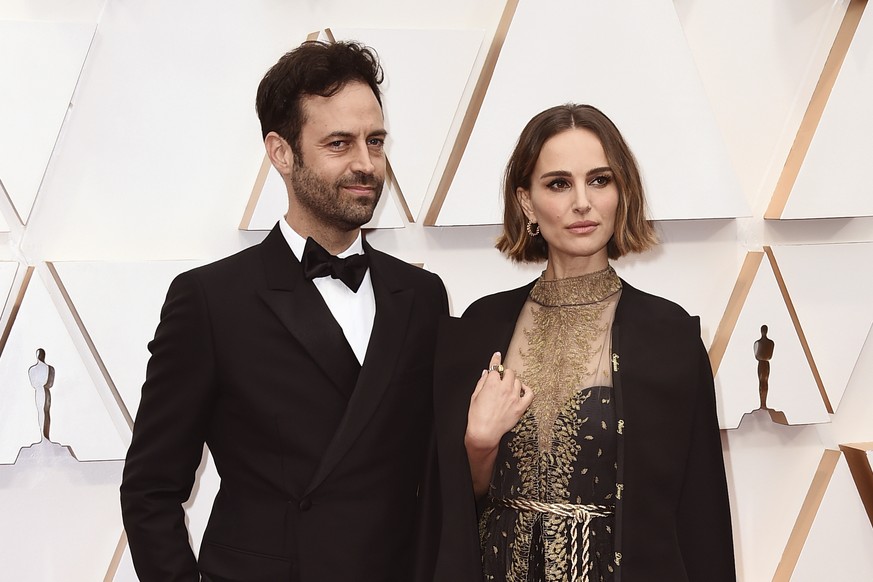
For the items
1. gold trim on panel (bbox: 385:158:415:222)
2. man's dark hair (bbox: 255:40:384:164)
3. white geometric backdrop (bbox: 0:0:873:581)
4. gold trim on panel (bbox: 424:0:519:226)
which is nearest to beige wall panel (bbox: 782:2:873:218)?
white geometric backdrop (bbox: 0:0:873:581)

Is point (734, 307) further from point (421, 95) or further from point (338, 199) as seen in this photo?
point (338, 199)

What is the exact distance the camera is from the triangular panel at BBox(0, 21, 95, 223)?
2.19 metres

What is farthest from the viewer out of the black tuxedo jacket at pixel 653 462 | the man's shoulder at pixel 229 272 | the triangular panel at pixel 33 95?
the triangular panel at pixel 33 95

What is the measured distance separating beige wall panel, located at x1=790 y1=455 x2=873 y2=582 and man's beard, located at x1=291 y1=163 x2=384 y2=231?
184 cm

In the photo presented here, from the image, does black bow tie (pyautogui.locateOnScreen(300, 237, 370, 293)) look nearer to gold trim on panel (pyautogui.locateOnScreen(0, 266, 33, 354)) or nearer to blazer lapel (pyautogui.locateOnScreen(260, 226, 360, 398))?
blazer lapel (pyautogui.locateOnScreen(260, 226, 360, 398))

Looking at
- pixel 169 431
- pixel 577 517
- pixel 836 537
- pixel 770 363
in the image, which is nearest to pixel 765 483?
pixel 836 537

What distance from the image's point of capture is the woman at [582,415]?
1468mm

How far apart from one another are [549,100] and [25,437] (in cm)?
157

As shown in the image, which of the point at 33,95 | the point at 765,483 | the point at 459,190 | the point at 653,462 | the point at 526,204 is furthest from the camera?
the point at 765,483

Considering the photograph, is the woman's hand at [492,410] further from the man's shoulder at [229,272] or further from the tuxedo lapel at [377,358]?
the man's shoulder at [229,272]

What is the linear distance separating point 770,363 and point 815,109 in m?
0.75

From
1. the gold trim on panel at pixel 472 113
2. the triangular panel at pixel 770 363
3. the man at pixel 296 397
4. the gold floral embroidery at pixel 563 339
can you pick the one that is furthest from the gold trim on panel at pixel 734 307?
the man at pixel 296 397

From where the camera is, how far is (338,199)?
1.55 metres

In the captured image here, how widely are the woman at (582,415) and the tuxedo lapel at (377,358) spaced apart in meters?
0.09
